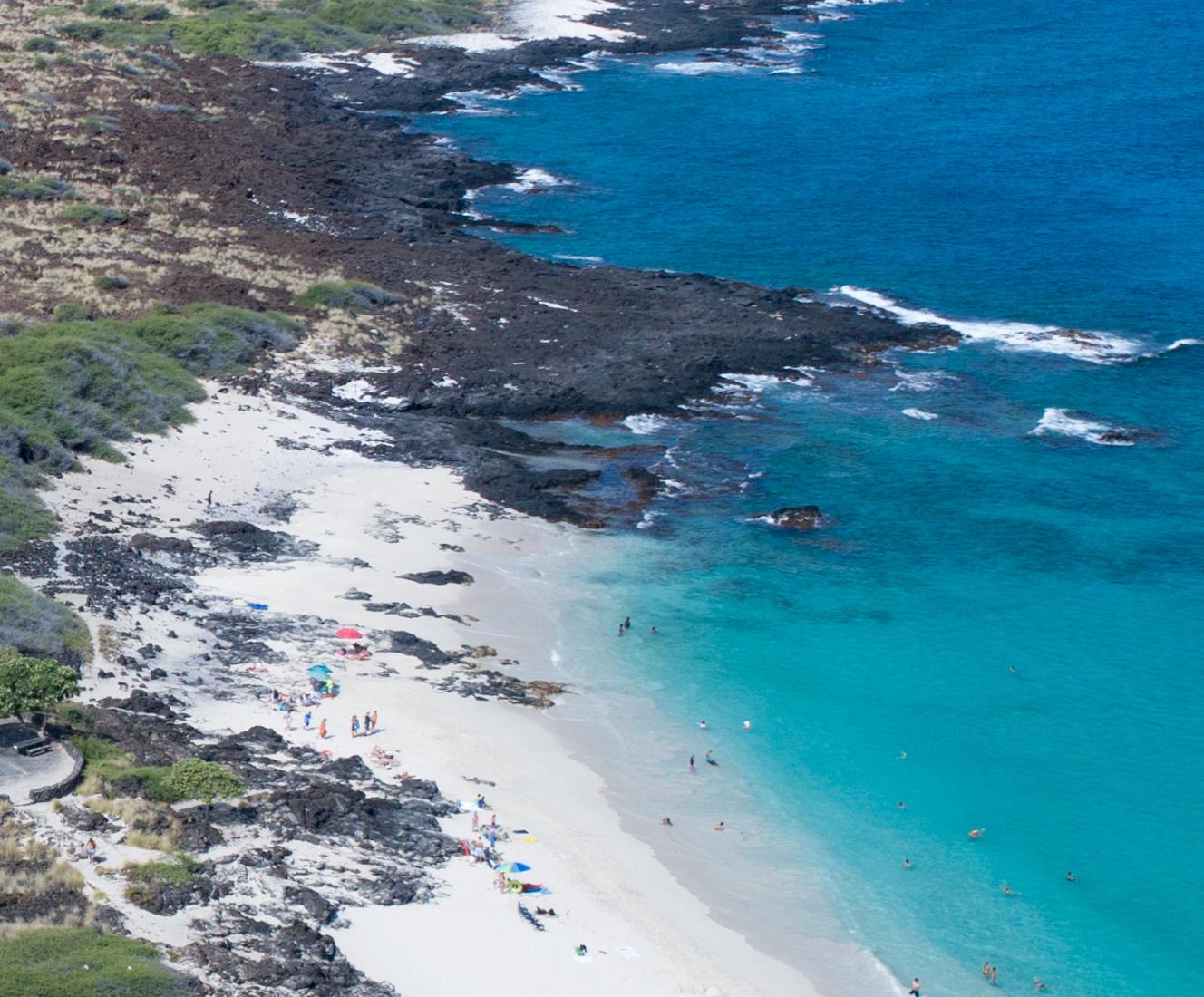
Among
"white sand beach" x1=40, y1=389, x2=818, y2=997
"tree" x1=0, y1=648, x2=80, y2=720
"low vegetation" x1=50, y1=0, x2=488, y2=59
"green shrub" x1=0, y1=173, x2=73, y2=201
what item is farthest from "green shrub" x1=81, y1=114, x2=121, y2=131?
"tree" x1=0, y1=648, x2=80, y2=720

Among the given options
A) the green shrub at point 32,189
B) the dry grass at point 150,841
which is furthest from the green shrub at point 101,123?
the dry grass at point 150,841

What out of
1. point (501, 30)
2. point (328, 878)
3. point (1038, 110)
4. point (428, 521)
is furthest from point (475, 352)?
point (501, 30)

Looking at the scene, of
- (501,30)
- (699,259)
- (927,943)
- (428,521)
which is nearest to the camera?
(927,943)

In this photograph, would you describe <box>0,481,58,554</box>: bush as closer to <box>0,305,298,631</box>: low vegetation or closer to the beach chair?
<box>0,305,298,631</box>: low vegetation

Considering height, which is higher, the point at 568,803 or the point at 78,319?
the point at 78,319

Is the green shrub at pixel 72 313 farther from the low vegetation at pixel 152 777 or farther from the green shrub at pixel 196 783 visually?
the green shrub at pixel 196 783

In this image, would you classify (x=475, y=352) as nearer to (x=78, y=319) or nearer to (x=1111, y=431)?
(x=78, y=319)

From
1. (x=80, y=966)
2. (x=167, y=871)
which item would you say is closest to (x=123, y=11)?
(x=167, y=871)
